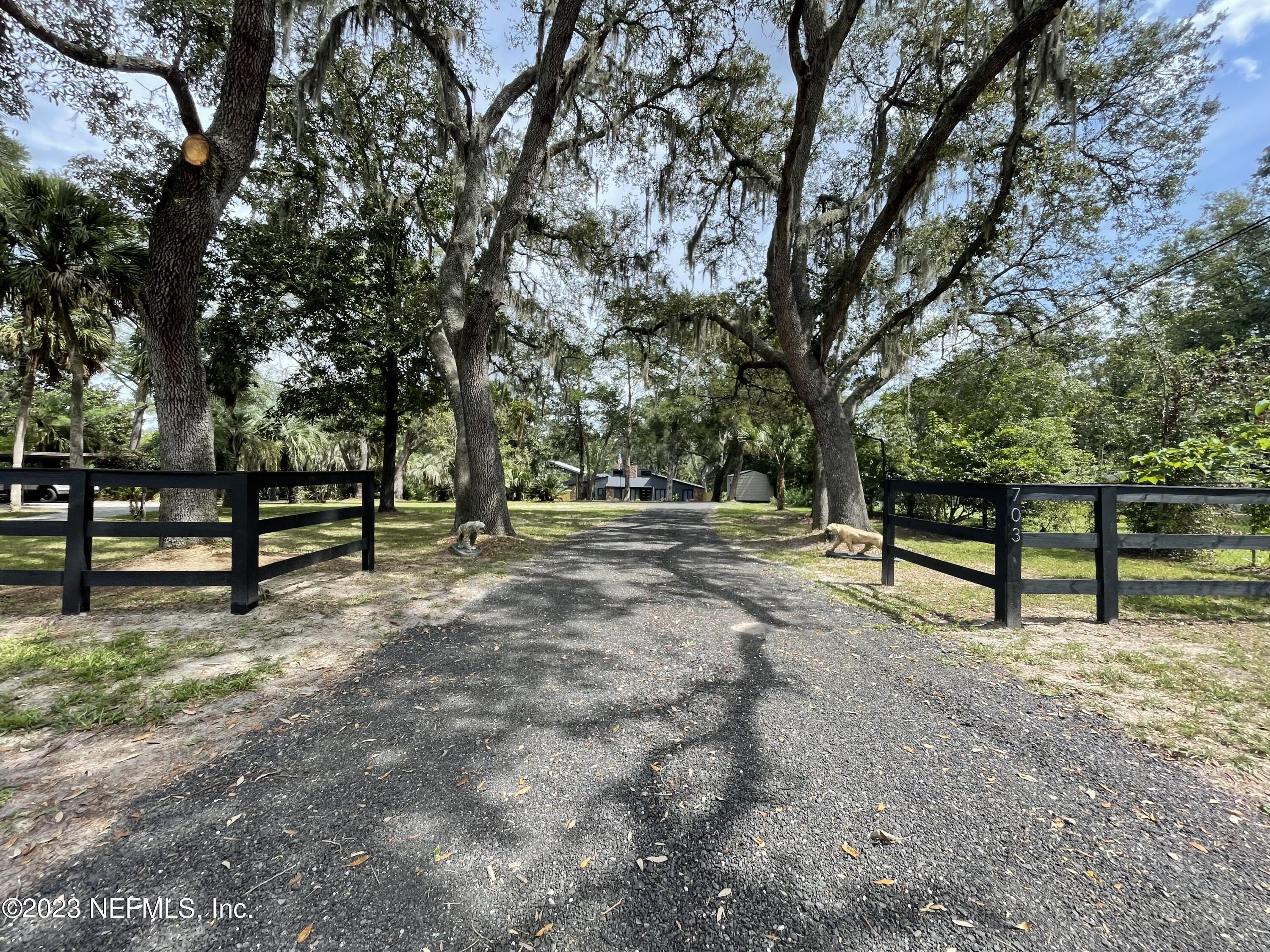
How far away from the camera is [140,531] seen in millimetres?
4082

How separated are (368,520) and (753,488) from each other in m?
33.5

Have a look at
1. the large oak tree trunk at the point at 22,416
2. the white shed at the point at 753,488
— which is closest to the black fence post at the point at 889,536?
the large oak tree trunk at the point at 22,416

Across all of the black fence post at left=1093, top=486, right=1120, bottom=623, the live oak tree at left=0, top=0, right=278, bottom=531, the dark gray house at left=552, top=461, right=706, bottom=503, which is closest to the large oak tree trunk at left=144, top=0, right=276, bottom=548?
the live oak tree at left=0, top=0, right=278, bottom=531

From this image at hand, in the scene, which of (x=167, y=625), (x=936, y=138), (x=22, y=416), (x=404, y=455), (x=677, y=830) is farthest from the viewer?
(x=404, y=455)

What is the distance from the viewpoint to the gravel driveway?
4.54ft

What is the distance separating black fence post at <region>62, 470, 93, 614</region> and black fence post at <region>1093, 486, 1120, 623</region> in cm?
858

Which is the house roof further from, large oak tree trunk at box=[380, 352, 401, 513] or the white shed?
large oak tree trunk at box=[380, 352, 401, 513]

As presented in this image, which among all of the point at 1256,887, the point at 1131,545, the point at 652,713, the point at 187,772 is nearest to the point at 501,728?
the point at 652,713

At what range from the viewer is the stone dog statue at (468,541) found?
25.2 ft

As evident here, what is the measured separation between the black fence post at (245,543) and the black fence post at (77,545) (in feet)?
3.65

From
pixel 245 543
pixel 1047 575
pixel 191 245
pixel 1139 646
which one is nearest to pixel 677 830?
pixel 1139 646

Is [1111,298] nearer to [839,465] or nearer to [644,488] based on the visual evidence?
[839,465]

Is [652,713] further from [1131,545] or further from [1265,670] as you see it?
[1131,545]

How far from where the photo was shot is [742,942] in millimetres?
1339
